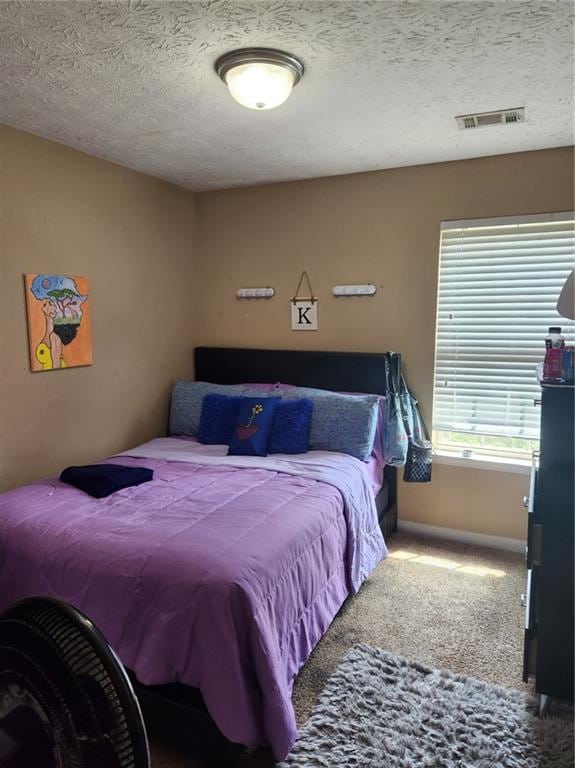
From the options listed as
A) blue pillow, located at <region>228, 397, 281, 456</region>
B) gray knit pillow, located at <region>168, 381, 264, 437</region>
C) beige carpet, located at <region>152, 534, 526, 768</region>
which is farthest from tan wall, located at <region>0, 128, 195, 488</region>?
beige carpet, located at <region>152, 534, 526, 768</region>

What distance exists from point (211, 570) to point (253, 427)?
1.42 meters

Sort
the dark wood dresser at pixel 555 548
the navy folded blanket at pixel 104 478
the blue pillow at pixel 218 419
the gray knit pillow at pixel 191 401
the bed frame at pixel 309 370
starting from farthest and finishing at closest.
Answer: the gray knit pillow at pixel 191 401 < the bed frame at pixel 309 370 < the blue pillow at pixel 218 419 < the navy folded blanket at pixel 104 478 < the dark wood dresser at pixel 555 548

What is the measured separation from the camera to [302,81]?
6.77ft

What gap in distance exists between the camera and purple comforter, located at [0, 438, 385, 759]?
163cm

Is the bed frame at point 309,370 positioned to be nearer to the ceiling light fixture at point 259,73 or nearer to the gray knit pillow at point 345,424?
the gray knit pillow at point 345,424

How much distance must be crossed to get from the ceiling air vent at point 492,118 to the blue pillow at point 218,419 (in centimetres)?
196

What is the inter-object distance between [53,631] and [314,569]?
5.29 feet

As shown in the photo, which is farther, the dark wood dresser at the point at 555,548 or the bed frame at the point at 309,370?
the bed frame at the point at 309,370

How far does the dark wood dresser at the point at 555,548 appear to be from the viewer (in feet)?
6.07

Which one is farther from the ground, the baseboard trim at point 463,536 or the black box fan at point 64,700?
the black box fan at point 64,700

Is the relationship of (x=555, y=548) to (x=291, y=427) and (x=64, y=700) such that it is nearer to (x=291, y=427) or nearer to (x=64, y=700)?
(x=291, y=427)

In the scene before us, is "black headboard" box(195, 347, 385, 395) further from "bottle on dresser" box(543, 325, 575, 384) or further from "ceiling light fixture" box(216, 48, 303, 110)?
"ceiling light fixture" box(216, 48, 303, 110)

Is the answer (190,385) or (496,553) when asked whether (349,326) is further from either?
(496,553)

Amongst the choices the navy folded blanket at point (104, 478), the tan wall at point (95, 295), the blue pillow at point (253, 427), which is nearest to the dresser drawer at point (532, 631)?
the blue pillow at point (253, 427)
